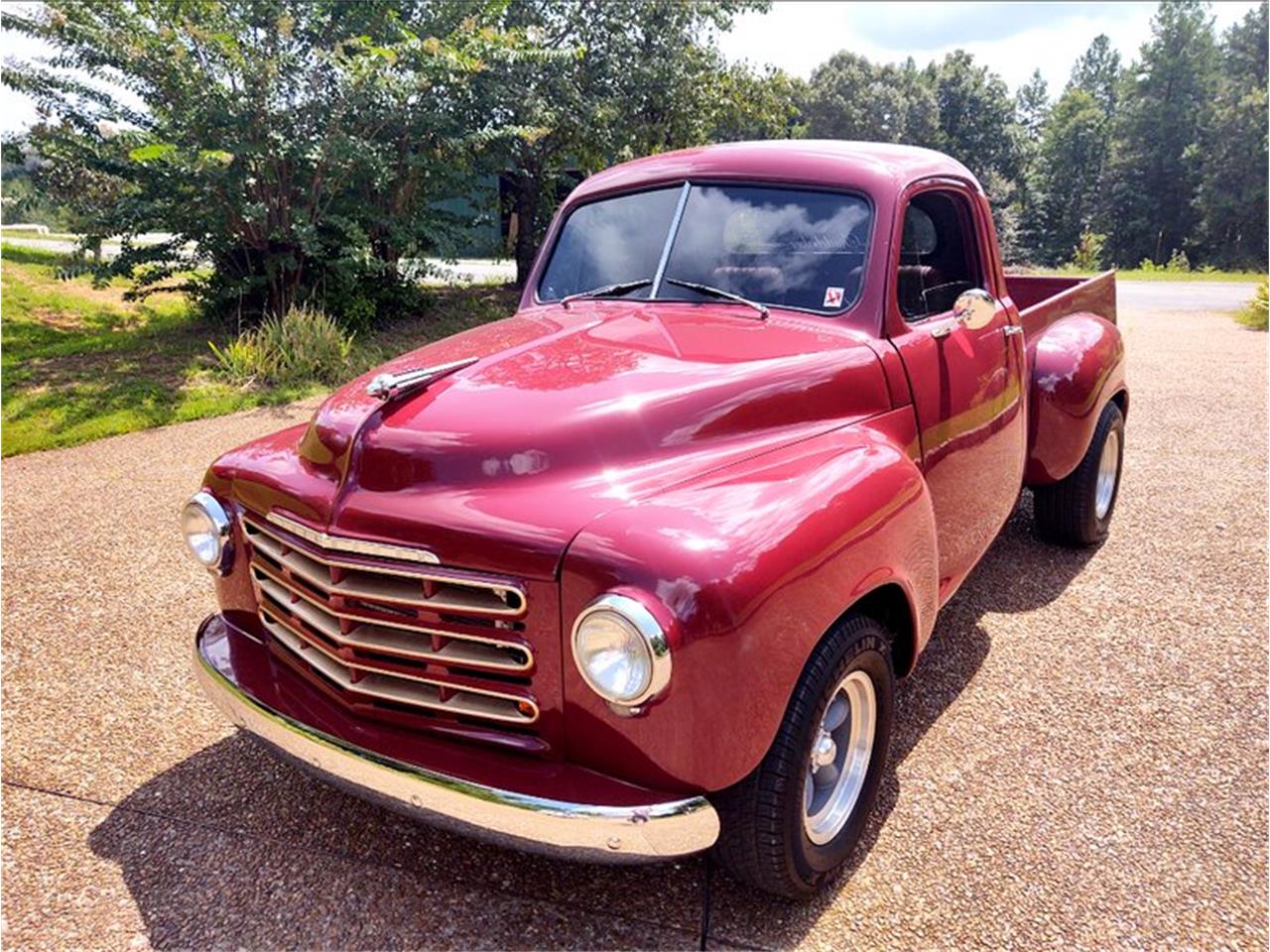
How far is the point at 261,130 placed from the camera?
901 cm

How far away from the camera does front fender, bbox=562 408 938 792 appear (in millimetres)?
1771

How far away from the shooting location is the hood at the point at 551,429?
2023mm

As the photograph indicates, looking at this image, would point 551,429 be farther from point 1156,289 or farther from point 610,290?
point 1156,289

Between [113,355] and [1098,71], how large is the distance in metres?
83.6

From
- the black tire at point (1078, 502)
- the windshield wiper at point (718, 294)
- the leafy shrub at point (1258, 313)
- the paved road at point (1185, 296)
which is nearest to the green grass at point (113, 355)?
the windshield wiper at point (718, 294)

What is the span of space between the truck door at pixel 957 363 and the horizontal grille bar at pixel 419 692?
158 cm

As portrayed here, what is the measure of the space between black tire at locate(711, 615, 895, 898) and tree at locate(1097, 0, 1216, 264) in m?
52.5

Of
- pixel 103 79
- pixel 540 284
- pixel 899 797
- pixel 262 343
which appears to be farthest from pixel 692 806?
pixel 103 79

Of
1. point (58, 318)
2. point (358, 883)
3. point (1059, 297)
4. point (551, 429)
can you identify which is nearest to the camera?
point (551, 429)

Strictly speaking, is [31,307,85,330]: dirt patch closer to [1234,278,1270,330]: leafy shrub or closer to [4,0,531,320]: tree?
[4,0,531,320]: tree

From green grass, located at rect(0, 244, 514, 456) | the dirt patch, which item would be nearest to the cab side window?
green grass, located at rect(0, 244, 514, 456)

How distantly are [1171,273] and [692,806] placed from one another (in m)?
32.2

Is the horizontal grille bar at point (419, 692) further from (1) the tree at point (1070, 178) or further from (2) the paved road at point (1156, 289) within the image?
→ (1) the tree at point (1070, 178)

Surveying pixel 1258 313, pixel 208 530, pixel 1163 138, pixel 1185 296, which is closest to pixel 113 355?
pixel 208 530
